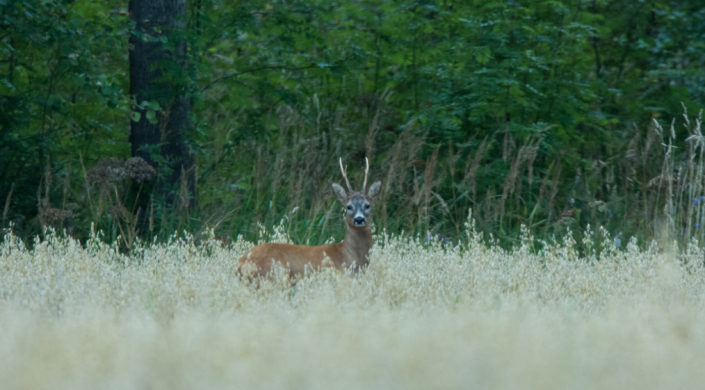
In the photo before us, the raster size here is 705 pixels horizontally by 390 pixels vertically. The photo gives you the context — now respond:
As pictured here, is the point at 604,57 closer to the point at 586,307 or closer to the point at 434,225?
the point at 434,225

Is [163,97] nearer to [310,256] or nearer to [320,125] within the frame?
[320,125]

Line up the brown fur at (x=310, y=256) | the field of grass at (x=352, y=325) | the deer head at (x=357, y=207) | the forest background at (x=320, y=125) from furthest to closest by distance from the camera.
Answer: the forest background at (x=320, y=125) < the deer head at (x=357, y=207) < the brown fur at (x=310, y=256) < the field of grass at (x=352, y=325)

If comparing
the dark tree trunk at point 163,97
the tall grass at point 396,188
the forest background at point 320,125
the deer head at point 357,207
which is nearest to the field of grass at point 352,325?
the deer head at point 357,207

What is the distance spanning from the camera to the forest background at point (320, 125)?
810cm

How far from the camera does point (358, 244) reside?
6.54 metres

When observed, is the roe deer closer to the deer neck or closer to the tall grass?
the deer neck

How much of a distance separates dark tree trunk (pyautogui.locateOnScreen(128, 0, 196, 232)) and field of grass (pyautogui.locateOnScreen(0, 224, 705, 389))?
67.6 inches

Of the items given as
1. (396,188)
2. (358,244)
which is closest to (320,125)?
(396,188)

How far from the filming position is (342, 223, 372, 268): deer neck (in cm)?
648

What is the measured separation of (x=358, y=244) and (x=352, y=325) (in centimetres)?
243

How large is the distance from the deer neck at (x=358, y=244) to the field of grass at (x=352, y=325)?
0.35 feet

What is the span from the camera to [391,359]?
3447mm

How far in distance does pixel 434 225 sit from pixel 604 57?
200 inches

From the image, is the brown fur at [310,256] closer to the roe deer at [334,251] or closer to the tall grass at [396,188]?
the roe deer at [334,251]
